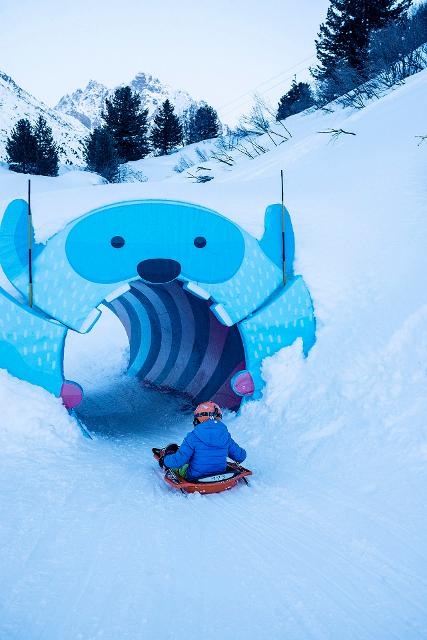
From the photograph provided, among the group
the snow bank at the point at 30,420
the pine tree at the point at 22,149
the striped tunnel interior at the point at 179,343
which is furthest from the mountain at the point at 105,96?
the snow bank at the point at 30,420

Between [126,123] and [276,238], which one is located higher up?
[126,123]

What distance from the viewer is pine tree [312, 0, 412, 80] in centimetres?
1942

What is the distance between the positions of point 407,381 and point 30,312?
3782 millimetres

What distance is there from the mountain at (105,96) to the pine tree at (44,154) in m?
152

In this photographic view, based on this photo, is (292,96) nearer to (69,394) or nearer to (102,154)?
(102,154)

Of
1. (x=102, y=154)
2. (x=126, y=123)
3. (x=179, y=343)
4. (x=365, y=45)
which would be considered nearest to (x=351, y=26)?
(x=365, y=45)

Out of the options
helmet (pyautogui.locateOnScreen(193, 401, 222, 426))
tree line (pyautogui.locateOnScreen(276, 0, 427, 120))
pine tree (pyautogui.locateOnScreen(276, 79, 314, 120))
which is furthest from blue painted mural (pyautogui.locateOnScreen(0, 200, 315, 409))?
pine tree (pyautogui.locateOnScreen(276, 79, 314, 120))

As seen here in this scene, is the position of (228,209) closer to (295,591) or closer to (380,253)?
(380,253)

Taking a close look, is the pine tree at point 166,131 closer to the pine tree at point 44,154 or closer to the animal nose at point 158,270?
the pine tree at point 44,154

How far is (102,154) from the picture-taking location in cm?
2142

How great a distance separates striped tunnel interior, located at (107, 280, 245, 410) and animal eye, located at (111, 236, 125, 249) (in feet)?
5.95

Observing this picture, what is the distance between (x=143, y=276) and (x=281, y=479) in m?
2.78

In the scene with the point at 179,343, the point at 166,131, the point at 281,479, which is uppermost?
the point at 166,131

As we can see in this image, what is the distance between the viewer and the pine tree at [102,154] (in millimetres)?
21406
